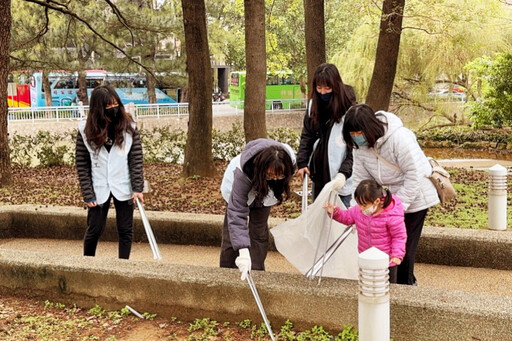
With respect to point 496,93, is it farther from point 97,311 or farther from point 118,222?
point 97,311

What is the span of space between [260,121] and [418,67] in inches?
517

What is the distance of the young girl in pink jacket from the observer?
12.4ft

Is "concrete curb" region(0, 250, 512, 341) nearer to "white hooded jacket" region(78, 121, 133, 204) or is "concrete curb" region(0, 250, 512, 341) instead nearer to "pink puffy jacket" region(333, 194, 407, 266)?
"pink puffy jacket" region(333, 194, 407, 266)

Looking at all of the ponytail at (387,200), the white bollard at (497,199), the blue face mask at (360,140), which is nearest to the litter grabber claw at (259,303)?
the ponytail at (387,200)

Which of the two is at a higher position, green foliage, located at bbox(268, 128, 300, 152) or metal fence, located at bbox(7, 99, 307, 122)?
metal fence, located at bbox(7, 99, 307, 122)

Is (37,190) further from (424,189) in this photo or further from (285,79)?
(285,79)

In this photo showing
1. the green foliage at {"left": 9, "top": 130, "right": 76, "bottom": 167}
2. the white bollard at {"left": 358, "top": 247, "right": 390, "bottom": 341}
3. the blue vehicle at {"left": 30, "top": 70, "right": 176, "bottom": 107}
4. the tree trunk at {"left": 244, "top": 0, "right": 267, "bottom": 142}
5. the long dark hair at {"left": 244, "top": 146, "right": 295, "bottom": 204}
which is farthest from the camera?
the blue vehicle at {"left": 30, "top": 70, "right": 176, "bottom": 107}

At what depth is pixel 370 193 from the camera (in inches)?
148

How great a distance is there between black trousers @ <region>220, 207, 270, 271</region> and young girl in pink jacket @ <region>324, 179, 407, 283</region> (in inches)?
29.2

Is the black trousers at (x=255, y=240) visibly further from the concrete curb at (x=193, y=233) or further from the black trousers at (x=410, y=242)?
the concrete curb at (x=193, y=233)

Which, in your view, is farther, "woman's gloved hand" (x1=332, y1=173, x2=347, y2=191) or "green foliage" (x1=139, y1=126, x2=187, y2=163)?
"green foliage" (x1=139, y1=126, x2=187, y2=163)

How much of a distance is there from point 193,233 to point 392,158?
3051 millimetres

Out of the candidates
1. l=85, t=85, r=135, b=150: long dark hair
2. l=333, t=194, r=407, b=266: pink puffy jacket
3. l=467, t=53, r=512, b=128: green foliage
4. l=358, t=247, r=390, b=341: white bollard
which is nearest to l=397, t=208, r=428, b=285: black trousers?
l=333, t=194, r=407, b=266: pink puffy jacket

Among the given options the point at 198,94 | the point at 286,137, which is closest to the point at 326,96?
the point at 198,94
